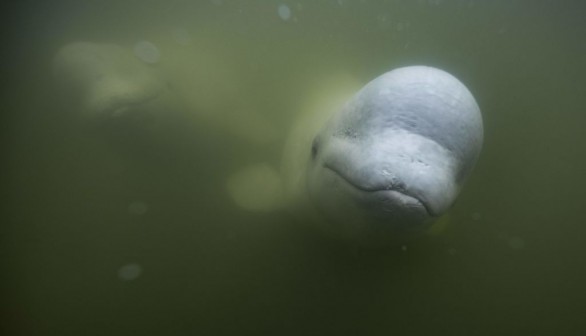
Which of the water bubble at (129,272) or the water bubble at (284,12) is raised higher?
the water bubble at (284,12)

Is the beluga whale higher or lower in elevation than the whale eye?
lower

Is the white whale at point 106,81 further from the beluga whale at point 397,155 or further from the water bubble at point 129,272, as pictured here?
the beluga whale at point 397,155

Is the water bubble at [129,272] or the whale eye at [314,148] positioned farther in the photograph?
the water bubble at [129,272]

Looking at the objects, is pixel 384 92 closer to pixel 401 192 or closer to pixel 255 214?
pixel 401 192

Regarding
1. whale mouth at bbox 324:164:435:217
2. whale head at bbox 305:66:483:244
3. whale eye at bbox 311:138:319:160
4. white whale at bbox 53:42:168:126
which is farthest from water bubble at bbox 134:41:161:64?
whale mouth at bbox 324:164:435:217

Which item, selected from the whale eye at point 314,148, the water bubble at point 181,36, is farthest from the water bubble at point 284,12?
the whale eye at point 314,148

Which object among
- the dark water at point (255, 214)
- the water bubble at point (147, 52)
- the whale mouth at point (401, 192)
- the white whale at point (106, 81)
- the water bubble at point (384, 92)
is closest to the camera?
the whale mouth at point (401, 192)

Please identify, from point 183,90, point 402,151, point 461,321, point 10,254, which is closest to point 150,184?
point 183,90

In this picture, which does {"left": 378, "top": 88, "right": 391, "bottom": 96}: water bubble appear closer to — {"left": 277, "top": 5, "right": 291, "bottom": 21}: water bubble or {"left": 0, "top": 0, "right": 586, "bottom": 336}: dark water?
{"left": 0, "top": 0, "right": 586, "bottom": 336}: dark water

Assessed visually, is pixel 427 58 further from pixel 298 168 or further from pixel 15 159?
pixel 15 159

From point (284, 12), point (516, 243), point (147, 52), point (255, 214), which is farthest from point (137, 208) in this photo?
point (516, 243)

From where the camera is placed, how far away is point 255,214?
255 centimetres

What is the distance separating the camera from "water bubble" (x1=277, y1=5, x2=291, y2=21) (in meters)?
2.83

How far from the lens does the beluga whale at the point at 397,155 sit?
1561mm
